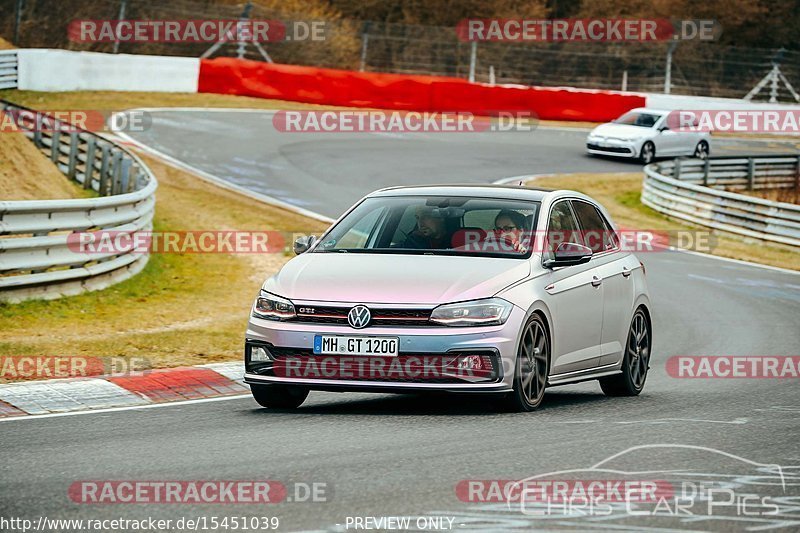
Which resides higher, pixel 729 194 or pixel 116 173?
pixel 116 173

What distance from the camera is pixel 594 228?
11555 millimetres

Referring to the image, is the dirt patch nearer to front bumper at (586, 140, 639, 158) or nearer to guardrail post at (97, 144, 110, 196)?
guardrail post at (97, 144, 110, 196)

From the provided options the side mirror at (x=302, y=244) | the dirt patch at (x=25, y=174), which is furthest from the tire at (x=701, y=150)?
the side mirror at (x=302, y=244)

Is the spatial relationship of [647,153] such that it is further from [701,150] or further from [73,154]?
[73,154]

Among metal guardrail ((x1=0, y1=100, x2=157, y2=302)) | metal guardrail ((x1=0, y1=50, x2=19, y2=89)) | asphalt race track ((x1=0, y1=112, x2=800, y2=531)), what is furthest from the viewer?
metal guardrail ((x1=0, y1=50, x2=19, y2=89))

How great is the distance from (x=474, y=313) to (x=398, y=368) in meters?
0.61

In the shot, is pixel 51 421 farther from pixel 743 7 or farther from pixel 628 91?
pixel 743 7

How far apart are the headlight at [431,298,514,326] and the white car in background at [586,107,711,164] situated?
2965 cm

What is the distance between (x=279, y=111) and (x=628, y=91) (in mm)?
16537

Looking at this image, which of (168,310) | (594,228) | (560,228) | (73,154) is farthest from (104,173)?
(560,228)

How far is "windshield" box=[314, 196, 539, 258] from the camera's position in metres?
10.3

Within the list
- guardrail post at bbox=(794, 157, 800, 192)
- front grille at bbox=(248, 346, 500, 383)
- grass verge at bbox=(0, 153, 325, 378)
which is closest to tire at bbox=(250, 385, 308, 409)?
front grille at bbox=(248, 346, 500, 383)

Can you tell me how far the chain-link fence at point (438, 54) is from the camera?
162 ft

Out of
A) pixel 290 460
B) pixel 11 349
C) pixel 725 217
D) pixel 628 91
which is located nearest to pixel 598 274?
pixel 290 460
